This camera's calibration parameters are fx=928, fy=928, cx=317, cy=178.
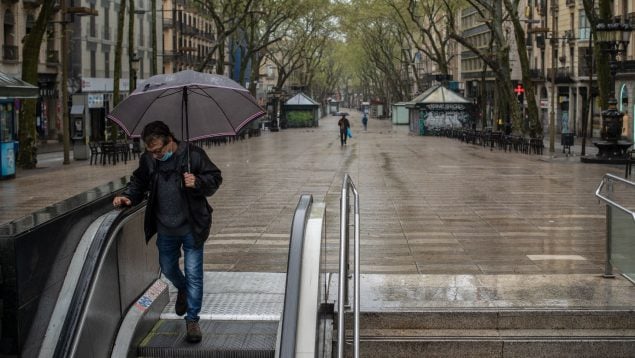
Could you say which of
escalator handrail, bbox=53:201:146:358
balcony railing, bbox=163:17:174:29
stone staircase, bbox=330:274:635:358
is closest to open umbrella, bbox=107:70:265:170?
escalator handrail, bbox=53:201:146:358

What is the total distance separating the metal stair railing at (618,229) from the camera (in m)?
8.33

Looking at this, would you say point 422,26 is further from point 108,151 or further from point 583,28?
point 108,151

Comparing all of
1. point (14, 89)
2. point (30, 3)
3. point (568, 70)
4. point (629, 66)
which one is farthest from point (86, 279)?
point (568, 70)

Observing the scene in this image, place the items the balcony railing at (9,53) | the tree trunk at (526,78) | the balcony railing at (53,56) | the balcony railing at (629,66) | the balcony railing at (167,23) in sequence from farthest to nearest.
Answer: the balcony railing at (167,23), the balcony railing at (53,56), the balcony railing at (629,66), the balcony railing at (9,53), the tree trunk at (526,78)

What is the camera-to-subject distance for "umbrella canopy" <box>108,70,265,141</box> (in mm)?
7418

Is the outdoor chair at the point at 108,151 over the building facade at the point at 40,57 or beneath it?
beneath

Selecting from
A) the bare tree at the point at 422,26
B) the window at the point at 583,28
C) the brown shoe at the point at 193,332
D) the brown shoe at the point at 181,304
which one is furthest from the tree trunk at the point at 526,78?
the brown shoe at the point at 193,332

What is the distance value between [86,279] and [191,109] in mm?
2234

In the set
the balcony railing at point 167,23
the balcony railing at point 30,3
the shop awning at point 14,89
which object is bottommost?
the shop awning at point 14,89

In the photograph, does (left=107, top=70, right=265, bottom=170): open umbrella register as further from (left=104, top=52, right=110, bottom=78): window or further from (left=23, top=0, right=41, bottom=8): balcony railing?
(left=104, top=52, right=110, bottom=78): window

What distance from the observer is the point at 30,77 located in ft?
95.1

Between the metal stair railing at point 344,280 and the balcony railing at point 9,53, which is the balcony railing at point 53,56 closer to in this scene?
the balcony railing at point 9,53

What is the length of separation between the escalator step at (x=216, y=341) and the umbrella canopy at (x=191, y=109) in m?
1.49

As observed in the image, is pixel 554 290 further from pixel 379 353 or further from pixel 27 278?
pixel 27 278
